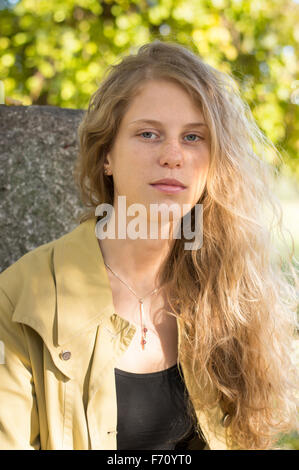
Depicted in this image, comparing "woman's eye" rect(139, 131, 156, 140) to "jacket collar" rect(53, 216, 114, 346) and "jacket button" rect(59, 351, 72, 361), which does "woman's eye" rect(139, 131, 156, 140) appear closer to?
"jacket collar" rect(53, 216, 114, 346)

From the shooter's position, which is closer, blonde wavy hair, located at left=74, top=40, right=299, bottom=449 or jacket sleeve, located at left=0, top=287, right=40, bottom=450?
jacket sleeve, located at left=0, top=287, right=40, bottom=450

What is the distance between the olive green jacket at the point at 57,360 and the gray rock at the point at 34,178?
73 centimetres

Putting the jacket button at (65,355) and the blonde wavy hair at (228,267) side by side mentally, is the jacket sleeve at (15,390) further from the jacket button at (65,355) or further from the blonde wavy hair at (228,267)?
the blonde wavy hair at (228,267)

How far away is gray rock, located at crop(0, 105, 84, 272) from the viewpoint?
2.54m

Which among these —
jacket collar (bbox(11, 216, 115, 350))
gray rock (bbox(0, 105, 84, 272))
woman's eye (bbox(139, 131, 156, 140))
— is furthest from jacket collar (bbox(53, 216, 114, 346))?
gray rock (bbox(0, 105, 84, 272))

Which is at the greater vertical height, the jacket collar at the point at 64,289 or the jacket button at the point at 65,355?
the jacket collar at the point at 64,289

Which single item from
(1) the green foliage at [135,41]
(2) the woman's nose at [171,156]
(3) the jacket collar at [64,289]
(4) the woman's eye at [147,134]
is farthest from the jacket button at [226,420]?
(1) the green foliage at [135,41]

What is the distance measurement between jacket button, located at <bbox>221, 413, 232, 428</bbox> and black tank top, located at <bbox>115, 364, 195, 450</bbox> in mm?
130

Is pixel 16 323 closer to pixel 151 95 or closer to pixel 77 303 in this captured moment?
pixel 77 303

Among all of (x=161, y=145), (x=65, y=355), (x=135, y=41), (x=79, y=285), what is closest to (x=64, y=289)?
(x=79, y=285)

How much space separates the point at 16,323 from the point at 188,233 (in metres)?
0.82

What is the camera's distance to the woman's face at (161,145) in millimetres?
1823

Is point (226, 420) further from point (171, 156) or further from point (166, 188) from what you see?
point (171, 156)

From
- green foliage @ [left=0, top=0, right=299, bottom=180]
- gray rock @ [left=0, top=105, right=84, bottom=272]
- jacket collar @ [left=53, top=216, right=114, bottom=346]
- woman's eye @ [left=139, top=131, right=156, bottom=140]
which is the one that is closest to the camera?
jacket collar @ [left=53, top=216, right=114, bottom=346]
